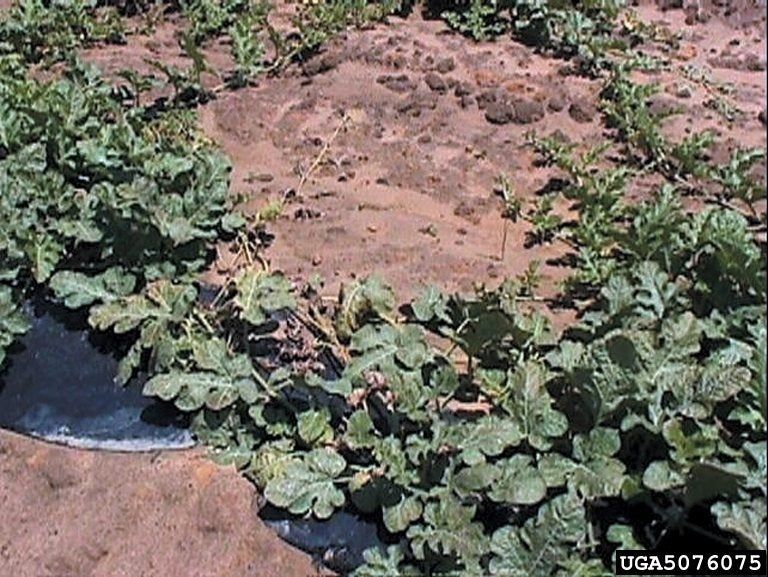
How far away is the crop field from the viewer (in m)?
3.39

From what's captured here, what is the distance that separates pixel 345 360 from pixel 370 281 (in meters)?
0.27

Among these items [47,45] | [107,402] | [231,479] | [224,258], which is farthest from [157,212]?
[47,45]

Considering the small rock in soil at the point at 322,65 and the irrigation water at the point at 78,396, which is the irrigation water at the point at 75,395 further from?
the small rock in soil at the point at 322,65

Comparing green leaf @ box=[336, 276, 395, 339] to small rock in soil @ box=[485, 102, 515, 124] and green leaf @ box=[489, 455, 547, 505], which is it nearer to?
green leaf @ box=[489, 455, 547, 505]

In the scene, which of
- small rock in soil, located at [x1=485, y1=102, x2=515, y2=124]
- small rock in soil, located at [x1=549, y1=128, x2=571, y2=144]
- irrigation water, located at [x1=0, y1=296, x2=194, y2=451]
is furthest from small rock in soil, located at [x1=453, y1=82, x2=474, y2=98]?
irrigation water, located at [x1=0, y1=296, x2=194, y2=451]

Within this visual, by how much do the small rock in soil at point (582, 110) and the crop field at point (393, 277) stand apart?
0.7 inches

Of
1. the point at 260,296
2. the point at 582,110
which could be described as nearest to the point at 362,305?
the point at 260,296

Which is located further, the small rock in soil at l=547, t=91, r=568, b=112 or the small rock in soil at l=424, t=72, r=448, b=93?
the small rock in soil at l=424, t=72, r=448, b=93

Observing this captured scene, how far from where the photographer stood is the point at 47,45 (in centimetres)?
626

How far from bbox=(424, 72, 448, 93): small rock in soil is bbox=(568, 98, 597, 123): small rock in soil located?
58 cm

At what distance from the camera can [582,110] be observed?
5523 mm

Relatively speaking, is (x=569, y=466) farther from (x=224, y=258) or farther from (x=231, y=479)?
(x=224, y=258)

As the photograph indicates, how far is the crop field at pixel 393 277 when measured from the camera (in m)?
3.39

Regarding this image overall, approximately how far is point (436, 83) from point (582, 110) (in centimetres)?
67
